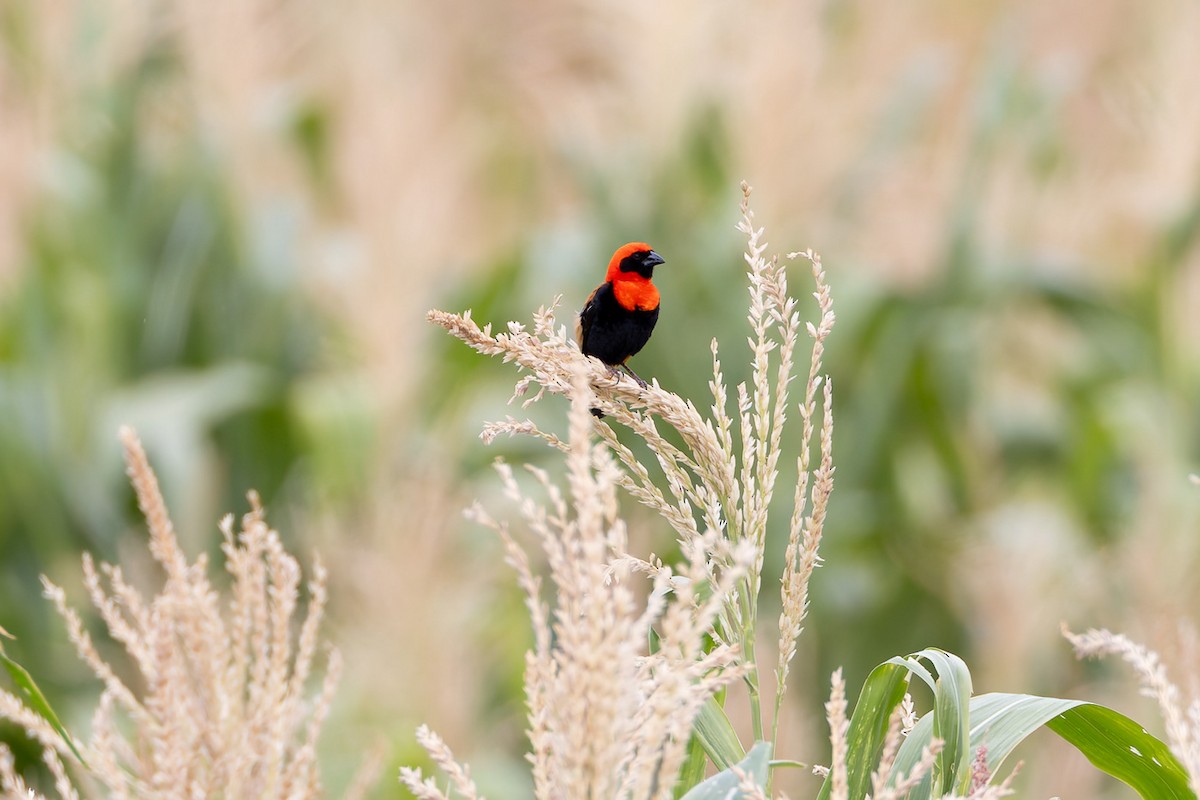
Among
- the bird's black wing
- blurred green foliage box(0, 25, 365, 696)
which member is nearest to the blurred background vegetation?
blurred green foliage box(0, 25, 365, 696)

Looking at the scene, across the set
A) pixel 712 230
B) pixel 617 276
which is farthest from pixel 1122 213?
pixel 617 276

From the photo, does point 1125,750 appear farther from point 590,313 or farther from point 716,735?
point 590,313

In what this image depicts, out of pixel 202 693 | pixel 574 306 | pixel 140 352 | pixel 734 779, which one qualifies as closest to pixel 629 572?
pixel 734 779

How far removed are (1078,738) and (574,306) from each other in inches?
183

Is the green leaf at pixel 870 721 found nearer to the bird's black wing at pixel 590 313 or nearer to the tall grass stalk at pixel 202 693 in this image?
the tall grass stalk at pixel 202 693

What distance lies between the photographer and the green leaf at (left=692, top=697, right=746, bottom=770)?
124cm

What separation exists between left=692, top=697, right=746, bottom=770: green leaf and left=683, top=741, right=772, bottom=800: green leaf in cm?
11

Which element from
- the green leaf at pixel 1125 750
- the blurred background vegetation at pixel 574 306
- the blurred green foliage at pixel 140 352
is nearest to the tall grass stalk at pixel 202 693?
the green leaf at pixel 1125 750

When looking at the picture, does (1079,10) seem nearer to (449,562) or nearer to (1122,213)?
(1122,213)

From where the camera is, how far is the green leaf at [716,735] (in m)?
1.24

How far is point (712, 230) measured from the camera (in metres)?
5.62

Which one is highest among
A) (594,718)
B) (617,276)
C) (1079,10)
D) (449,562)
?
(1079,10)

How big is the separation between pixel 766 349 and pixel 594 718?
382mm

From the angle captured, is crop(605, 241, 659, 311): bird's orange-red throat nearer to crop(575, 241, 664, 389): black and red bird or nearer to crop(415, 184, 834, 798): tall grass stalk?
crop(575, 241, 664, 389): black and red bird
